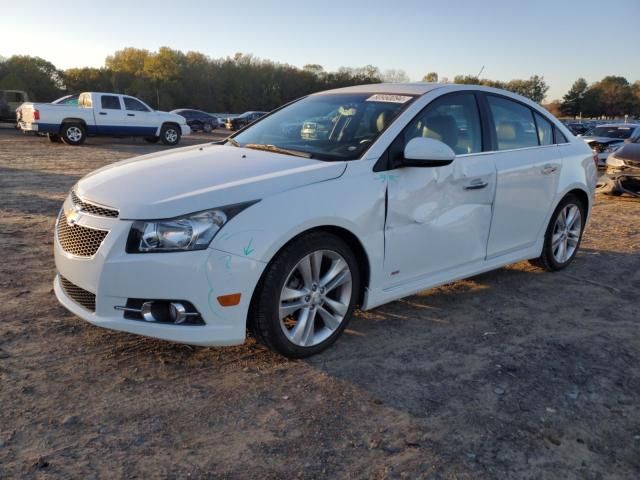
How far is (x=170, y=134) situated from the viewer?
2083 centimetres

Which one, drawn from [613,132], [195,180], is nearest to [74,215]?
[195,180]

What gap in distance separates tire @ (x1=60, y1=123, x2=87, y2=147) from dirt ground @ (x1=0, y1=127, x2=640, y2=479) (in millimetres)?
15265

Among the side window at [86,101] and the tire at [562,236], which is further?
the side window at [86,101]

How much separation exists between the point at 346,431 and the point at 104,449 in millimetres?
1094

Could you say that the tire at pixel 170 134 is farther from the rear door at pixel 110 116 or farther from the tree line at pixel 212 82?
the tree line at pixel 212 82

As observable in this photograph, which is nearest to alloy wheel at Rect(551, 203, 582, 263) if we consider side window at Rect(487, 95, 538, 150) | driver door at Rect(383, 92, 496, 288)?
side window at Rect(487, 95, 538, 150)

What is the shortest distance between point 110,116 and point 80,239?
17.3 meters

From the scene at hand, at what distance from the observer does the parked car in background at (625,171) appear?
1025 centimetres

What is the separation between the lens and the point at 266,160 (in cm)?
360

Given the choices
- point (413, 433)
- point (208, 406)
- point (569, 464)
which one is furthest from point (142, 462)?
point (569, 464)

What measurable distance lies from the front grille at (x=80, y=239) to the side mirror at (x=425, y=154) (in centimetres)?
189

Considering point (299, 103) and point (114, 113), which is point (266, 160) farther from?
point (114, 113)

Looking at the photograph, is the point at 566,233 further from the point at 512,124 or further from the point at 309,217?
the point at 309,217

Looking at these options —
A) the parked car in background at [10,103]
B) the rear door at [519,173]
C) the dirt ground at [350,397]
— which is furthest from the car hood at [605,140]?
the parked car in background at [10,103]
